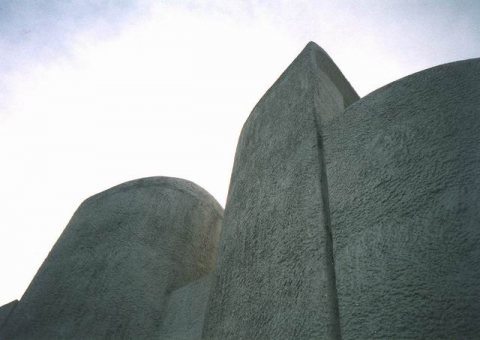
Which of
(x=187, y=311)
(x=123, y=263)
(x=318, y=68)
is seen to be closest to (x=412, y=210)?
(x=318, y=68)

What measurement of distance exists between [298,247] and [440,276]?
2.61 ft

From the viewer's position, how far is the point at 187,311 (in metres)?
3.71

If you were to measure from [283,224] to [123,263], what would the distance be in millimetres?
2920

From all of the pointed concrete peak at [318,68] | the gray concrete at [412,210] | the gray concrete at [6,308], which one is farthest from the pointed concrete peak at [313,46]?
the gray concrete at [6,308]

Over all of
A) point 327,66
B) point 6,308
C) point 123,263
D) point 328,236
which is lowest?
point 328,236

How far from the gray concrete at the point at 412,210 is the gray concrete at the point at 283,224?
0.45 feet

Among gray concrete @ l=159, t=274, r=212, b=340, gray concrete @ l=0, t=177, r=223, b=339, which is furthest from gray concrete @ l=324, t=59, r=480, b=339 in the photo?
gray concrete @ l=0, t=177, r=223, b=339

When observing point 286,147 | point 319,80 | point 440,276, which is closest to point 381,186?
point 440,276

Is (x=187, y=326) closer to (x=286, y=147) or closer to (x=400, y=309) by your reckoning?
(x=286, y=147)

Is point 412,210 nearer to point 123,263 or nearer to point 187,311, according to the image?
point 187,311

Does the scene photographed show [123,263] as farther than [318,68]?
Yes

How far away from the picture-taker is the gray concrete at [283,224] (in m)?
1.73

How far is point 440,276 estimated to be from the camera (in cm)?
127

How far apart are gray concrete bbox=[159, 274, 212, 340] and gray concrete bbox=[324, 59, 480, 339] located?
7.26 feet
